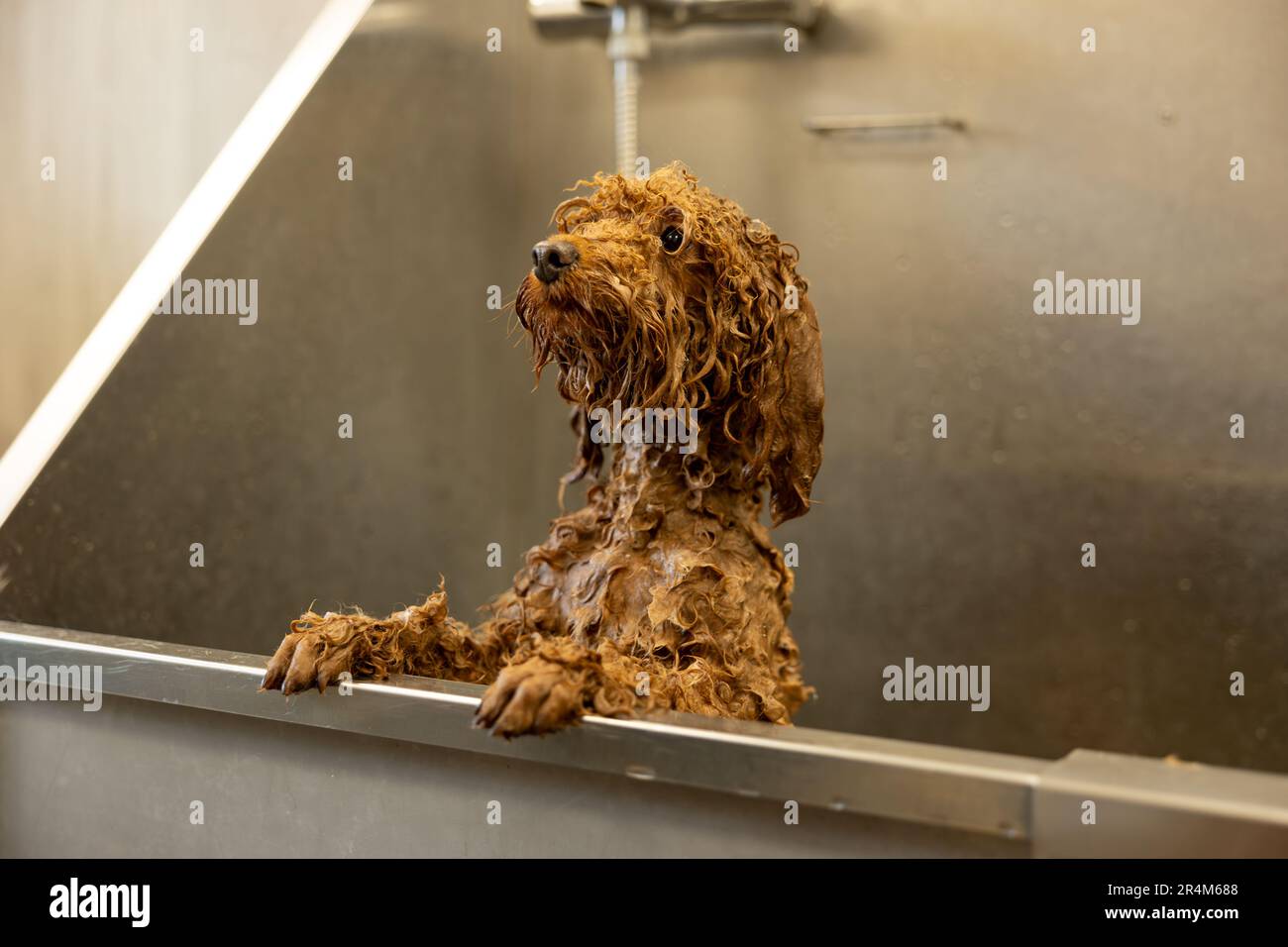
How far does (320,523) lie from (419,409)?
1.45 feet

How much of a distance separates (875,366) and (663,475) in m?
1.30

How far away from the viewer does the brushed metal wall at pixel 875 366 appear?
8.32ft

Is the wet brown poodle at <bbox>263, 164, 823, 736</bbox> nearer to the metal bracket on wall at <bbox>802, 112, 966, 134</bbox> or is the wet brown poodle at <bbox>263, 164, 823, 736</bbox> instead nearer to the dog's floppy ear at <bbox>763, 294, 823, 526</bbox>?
the dog's floppy ear at <bbox>763, 294, 823, 526</bbox>

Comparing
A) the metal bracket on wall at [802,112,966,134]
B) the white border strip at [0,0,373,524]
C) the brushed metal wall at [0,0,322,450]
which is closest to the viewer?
the white border strip at [0,0,373,524]

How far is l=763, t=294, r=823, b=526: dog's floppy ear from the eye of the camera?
190 cm

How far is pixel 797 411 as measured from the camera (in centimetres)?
192

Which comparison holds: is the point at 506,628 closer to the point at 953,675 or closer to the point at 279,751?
the point at 279,751

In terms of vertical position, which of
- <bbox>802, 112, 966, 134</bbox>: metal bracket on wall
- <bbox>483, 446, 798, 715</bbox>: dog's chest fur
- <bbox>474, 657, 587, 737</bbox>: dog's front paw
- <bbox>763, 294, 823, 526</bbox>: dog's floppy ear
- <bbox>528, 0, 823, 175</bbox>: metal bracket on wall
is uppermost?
<bbox>528, 0, 823, 175</bbox>: metal bracket on wall

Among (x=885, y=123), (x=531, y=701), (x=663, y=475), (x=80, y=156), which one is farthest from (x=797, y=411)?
(x=80, y=156)

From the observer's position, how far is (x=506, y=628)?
1.98 meters

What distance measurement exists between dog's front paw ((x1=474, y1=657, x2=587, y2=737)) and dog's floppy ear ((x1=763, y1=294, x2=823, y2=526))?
613 millimetres

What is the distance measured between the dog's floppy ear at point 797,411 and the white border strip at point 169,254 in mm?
1142

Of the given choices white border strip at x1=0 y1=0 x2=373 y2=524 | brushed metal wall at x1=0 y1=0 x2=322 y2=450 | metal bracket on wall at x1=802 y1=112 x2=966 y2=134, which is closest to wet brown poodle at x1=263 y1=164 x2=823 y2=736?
white border strip at x1=0 y1=0 x2=373 y2=524
